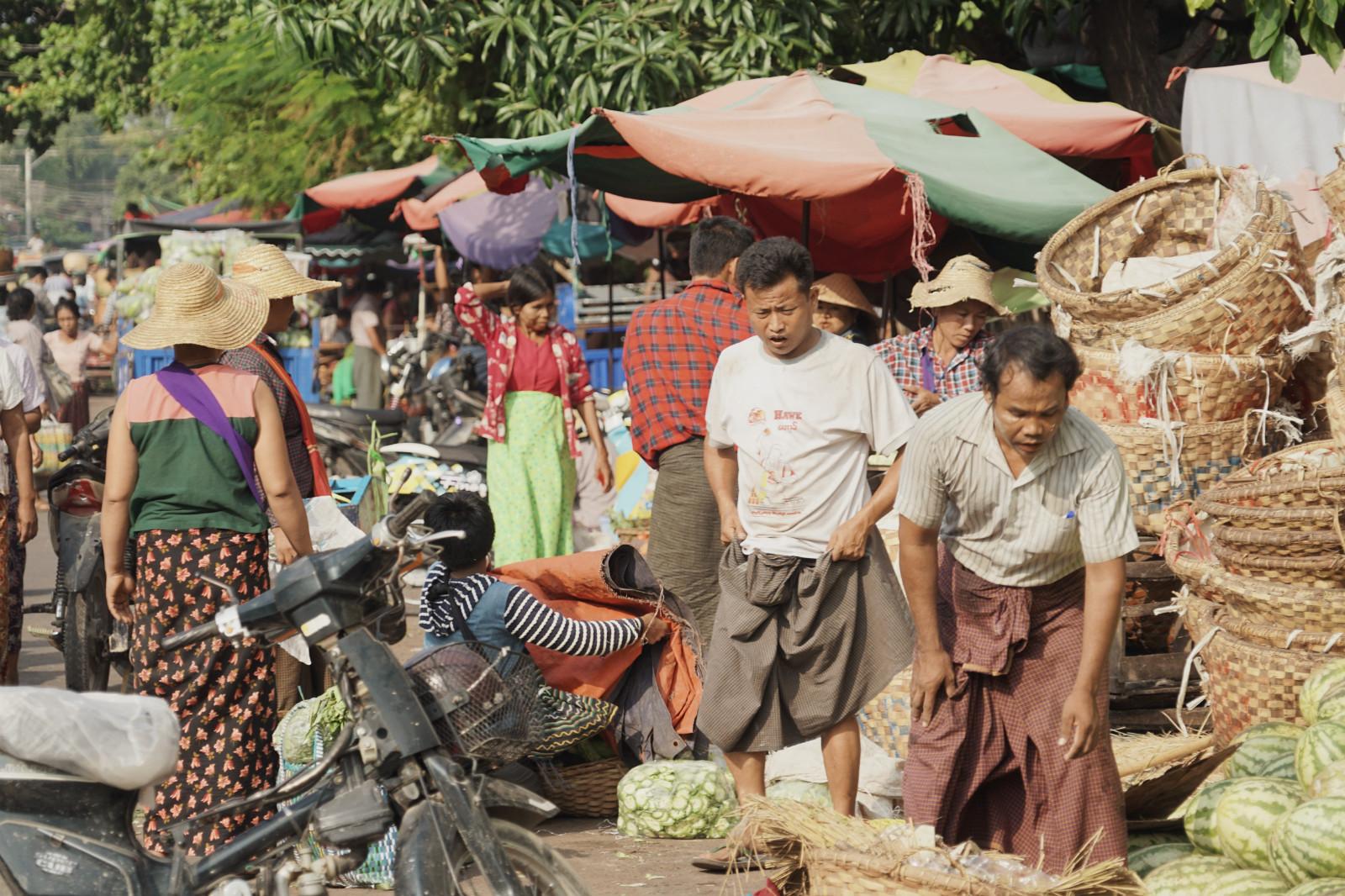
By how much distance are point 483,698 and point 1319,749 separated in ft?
7.63

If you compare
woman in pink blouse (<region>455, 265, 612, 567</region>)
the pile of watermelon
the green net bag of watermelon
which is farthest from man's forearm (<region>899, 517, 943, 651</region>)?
woman in pink blouse (<region>455, 265, 612, 567</region>)

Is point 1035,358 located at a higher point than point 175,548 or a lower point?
higher

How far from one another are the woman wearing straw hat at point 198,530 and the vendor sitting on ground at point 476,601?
0.55m

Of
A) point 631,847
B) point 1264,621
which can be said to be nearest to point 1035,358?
point 1264,621

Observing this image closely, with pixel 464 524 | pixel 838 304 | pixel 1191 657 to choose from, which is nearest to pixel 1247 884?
pixel 1191 657

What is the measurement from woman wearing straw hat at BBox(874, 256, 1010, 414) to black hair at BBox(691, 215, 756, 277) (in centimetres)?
92

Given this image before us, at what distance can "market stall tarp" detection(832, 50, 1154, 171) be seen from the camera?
358 inches

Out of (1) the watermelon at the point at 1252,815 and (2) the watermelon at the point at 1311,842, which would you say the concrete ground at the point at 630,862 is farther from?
(2) the watermelon at the point at 1311,842

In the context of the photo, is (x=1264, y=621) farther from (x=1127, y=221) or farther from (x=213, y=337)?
(x=213, y=337)

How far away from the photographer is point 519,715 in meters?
5.57

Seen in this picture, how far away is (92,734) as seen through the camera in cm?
365

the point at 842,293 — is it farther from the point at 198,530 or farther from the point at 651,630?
the point at 198,530

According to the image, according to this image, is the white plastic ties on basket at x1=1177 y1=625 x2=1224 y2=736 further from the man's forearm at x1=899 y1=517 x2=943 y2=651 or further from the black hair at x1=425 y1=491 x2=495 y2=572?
the black hair at x1=425 y1=491 x2=495 y2=572

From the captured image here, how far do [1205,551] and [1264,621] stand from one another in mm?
587
